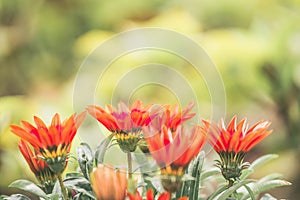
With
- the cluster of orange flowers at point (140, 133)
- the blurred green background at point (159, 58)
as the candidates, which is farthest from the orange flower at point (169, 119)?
the blurred green background at point (159, 58)

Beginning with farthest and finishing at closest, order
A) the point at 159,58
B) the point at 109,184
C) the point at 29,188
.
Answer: the point at 159,58 → the point at 29,188 → the point at 109,184

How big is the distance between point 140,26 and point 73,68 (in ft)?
1.18

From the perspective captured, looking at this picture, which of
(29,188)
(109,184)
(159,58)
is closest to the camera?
(109,184)

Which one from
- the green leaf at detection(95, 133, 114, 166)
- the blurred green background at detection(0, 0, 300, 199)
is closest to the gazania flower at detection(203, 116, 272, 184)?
the green leaf at detection(95, 133, 114, 166)

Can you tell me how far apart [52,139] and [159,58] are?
1587 mm

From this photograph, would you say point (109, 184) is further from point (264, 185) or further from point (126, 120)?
point (264, 185)

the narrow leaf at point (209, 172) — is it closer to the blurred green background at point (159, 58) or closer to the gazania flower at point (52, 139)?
the gazania flower at point (52, 139)

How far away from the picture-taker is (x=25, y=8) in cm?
302

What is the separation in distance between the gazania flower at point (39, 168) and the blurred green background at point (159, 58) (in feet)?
2.69

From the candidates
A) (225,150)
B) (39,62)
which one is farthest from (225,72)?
(225,150)

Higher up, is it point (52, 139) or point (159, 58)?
point (159, 58)

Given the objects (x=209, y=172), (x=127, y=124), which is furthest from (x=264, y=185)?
(x=127, y=124)

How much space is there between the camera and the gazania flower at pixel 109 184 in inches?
25.7

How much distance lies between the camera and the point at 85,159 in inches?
30.6
